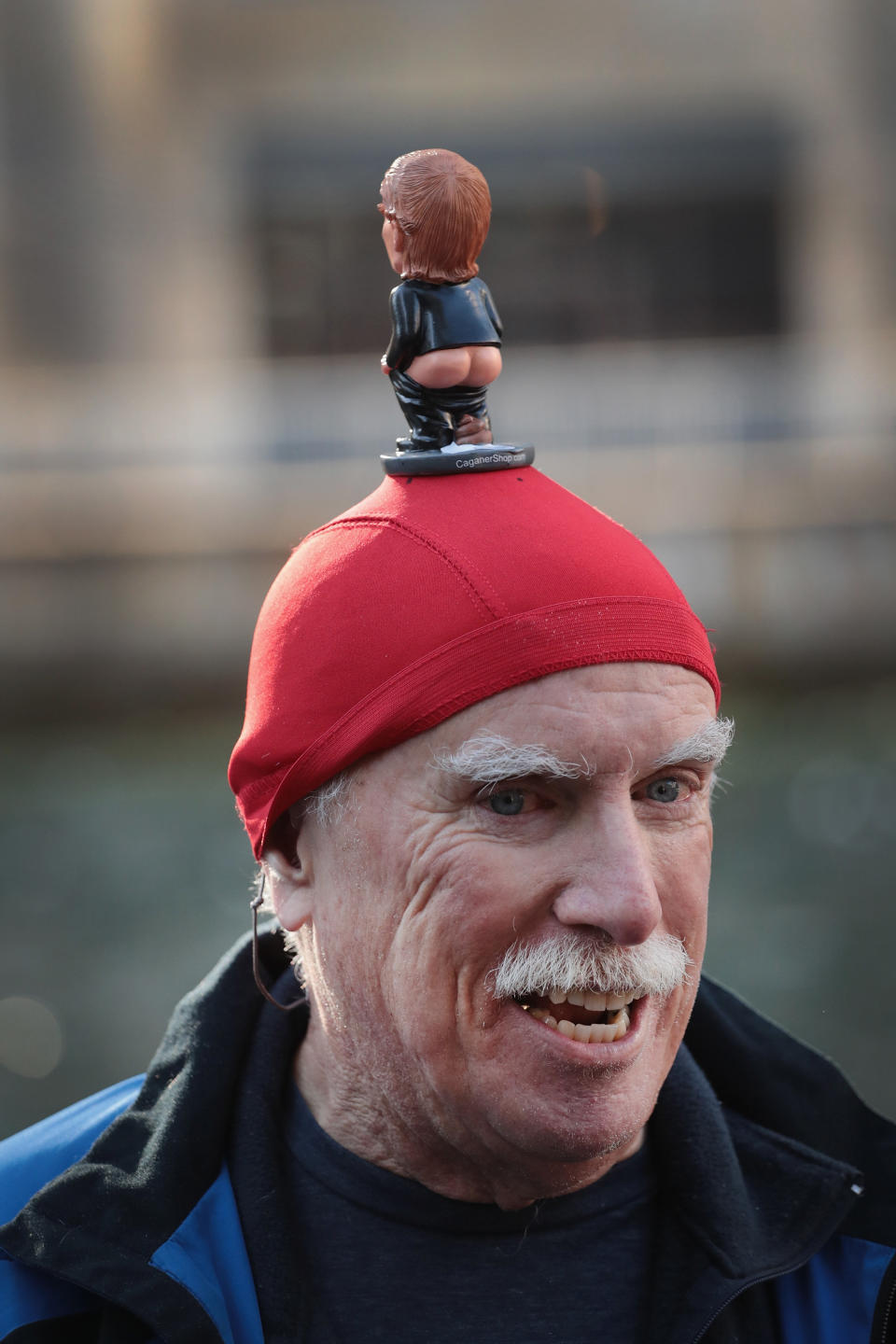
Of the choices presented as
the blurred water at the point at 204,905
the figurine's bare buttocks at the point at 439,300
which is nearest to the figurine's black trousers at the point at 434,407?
the figurine's bare buttocks at the point at 439,300

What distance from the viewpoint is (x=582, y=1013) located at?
1777 millimetres

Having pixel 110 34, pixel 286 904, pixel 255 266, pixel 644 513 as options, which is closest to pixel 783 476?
pixel 644 513

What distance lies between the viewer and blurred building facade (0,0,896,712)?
35.5 ft

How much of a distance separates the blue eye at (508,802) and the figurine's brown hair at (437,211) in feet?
2.20

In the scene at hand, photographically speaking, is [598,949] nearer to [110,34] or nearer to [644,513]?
[644,513]

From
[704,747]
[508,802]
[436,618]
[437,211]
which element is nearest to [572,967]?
[508,802]

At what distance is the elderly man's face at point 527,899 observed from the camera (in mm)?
1722

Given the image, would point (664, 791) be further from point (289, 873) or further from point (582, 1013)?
point (289, 873)

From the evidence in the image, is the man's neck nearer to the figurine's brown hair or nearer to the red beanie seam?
the red beanie seam

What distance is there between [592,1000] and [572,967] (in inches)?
3.2

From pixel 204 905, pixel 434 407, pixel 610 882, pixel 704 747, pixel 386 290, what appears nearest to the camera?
pixel 610 882

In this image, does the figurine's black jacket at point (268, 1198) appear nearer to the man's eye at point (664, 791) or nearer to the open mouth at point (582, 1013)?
the open mouth at point (582, 1013)

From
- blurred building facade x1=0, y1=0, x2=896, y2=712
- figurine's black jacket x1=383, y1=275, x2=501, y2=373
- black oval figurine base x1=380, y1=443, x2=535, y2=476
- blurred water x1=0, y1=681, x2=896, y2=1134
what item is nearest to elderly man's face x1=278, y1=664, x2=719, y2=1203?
black oval figurine base x1=380, y1=443, x2=535, y2=476

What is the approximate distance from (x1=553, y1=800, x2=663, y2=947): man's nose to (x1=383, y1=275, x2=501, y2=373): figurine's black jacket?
25.0 inches
